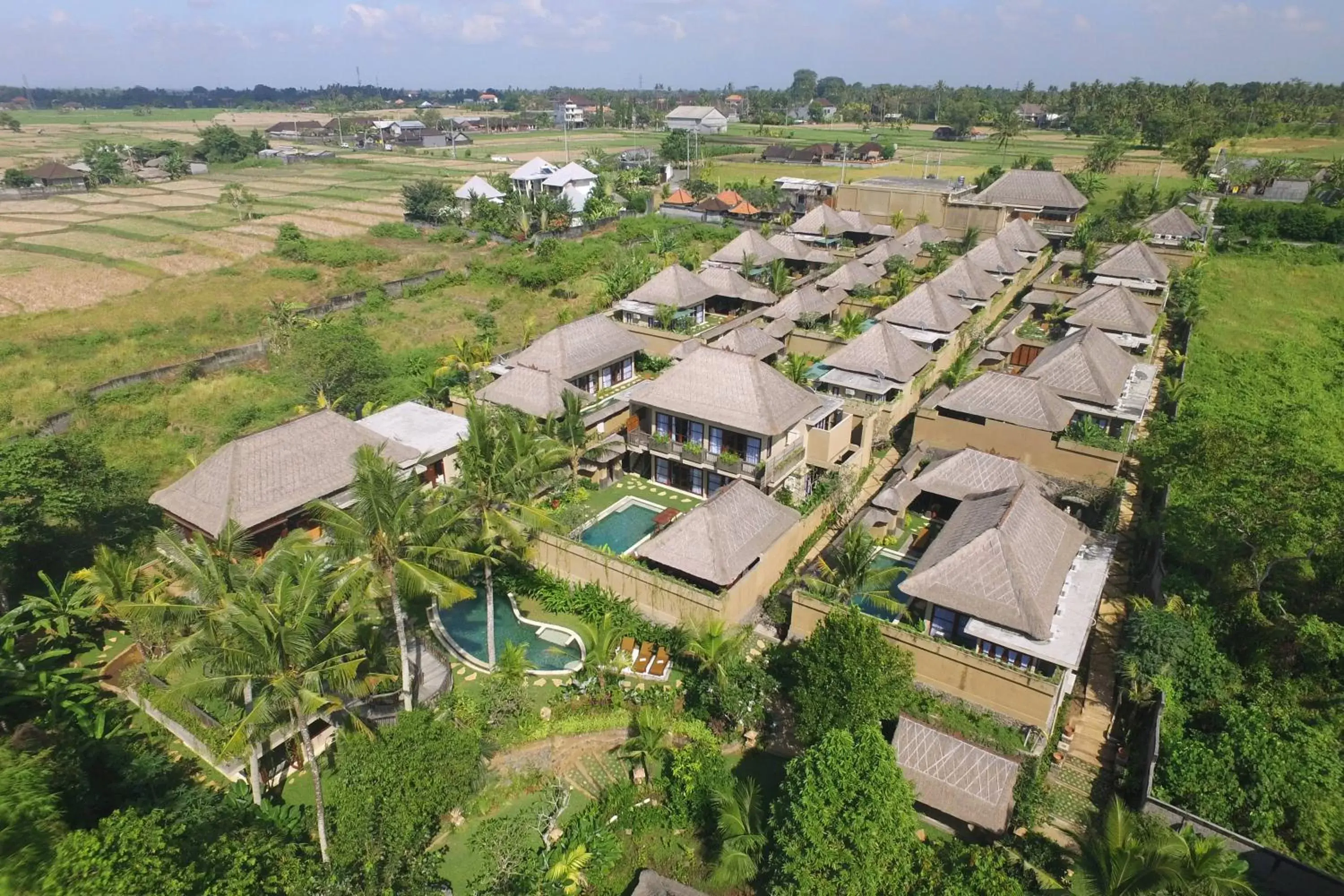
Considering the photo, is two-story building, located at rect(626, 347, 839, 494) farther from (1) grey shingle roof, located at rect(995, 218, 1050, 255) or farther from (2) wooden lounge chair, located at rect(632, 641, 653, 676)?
(1) grey shingle roof, located at rect(995, 218, 1050, 255)

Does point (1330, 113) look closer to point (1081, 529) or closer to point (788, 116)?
point (788, 116)

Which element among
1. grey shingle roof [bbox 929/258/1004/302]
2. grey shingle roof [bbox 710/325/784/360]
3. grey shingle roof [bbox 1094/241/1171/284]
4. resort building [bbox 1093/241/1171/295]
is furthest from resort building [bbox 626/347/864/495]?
grey shingle roof [bbox 1094/241/1171/284]

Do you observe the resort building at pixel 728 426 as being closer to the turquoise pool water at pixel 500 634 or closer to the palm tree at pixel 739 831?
the turquoise pool water at pixel 500 634

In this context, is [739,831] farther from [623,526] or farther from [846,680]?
[623,526]

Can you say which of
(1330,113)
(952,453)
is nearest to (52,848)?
(952,453)

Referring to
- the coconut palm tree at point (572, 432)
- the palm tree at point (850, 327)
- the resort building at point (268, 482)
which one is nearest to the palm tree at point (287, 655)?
the resort building at point (268, 482)
